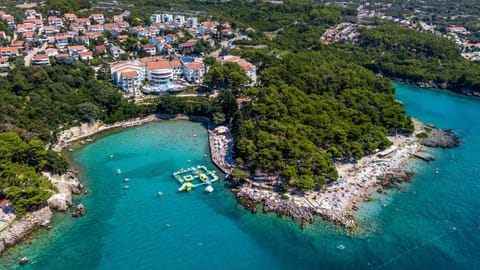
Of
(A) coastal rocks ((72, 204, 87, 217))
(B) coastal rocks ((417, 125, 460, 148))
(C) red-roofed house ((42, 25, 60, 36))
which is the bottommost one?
(A) coastal rocks ((72, 204, 87, 217))

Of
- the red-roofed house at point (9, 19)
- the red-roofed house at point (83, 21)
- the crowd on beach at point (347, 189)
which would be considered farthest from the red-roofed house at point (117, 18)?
the crowd on beach at point (347, 189)

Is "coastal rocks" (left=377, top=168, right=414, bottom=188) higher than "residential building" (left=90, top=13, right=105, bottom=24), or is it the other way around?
"residential building" (left=90, top=13, right=105, bottom=24)

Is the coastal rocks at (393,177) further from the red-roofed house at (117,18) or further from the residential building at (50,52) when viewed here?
the red-roofed house at (117,18)

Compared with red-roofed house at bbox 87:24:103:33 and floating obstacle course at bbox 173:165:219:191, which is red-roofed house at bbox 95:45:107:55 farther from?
floating obstacle course at bbox 173:165:219:191

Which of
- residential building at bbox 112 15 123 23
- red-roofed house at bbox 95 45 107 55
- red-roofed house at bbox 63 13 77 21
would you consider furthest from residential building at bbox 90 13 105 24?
red-roofed house at bbox 95 45 107 55

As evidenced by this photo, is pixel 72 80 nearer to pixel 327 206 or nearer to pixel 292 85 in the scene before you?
pixel 292 85

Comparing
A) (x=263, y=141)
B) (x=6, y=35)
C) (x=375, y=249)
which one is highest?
(x=6, y=35)

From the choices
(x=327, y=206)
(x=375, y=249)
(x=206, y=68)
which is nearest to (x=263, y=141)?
(x=327, y=206)
